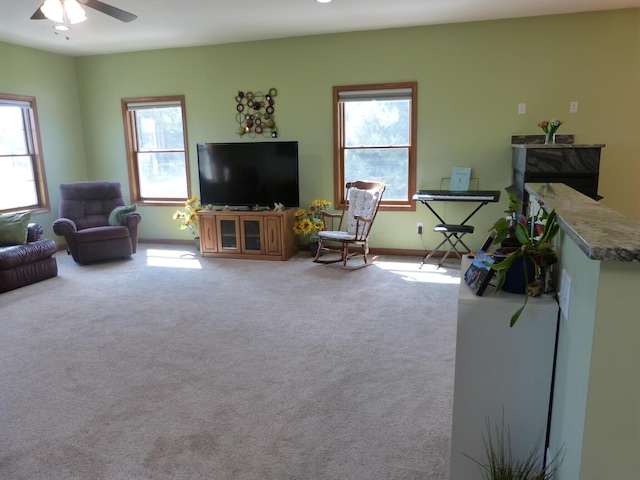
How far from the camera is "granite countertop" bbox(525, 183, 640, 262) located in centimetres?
107

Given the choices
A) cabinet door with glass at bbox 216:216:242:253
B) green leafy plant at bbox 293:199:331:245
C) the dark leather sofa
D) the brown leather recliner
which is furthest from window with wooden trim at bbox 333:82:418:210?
the dark leather sofa

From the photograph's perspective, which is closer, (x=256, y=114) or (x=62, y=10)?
(x=62, y=10)

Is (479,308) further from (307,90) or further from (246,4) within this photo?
(307,90)

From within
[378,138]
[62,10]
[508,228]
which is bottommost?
[508,228]

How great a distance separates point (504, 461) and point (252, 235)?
4.42 meters

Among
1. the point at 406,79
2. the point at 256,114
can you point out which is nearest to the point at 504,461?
the point at 406,79

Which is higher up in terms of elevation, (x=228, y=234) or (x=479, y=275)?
(x=479, y=275)

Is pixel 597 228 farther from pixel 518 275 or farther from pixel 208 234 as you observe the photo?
pixel 208 234

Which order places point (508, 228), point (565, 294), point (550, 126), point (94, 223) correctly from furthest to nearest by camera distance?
1. point (94, 223)
2. point (550, 126)
3. point (508, 228)
4. point (565, 294)

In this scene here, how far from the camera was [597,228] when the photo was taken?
1.27m

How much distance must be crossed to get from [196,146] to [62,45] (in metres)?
2.04

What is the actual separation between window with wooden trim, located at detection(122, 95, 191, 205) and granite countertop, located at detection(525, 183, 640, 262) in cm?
550

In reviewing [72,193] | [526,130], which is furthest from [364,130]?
[72,193]

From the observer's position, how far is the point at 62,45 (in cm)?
593
